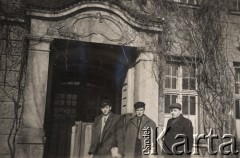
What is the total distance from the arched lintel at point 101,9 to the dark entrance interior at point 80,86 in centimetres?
84

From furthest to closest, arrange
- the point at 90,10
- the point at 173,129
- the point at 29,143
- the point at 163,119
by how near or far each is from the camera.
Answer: the point at 163,119, the point at 90,10, the point at 173,129, the point at 29,143

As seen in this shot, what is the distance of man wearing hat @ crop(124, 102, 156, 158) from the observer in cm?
719

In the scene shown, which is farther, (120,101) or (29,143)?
(120,101)

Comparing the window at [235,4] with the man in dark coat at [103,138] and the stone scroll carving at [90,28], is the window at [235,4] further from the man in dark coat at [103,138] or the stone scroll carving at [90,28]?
the man in dark coat at [103,138]

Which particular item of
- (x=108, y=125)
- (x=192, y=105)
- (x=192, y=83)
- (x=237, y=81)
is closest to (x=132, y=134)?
(x=108, y=125)

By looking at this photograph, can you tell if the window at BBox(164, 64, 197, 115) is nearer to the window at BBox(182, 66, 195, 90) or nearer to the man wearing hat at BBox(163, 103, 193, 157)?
the window at BBox(182, 66, 195, 90)

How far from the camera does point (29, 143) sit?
694 centimetres

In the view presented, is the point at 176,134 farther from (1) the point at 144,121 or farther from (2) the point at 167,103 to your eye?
(2) the point at 167,103

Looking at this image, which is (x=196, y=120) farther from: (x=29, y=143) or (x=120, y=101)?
(x=29, y=143)

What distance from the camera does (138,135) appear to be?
283 inches

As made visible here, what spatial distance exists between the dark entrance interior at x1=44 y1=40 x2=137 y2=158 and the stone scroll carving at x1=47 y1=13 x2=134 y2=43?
A: 2.12 feet

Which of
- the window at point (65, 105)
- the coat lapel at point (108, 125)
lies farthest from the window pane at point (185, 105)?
the window at point (65, 105)

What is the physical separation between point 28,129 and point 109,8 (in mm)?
3588

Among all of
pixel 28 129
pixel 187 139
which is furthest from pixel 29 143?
pixel 187 139
